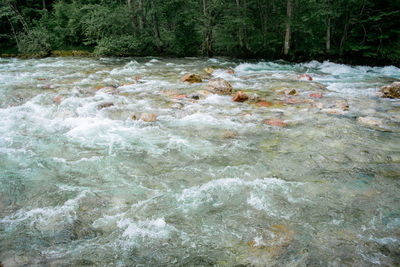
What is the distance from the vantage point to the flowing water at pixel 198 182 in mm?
2900

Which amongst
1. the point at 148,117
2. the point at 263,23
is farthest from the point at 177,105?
the point at 263,23

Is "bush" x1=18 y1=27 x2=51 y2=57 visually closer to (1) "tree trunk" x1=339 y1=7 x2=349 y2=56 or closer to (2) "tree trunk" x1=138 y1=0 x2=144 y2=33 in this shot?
(2) "tree trunk" x1=138 y1=0 x2=144 y2=33

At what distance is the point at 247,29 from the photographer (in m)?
17.8

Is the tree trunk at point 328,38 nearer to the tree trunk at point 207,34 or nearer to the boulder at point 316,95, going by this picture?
the tree trunk at point 207,34

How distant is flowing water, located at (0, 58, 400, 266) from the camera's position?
9.52ft

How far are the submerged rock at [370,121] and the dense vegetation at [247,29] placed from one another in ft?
30.2

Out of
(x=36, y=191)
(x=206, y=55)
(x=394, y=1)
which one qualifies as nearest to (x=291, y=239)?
(x=36, y=191)

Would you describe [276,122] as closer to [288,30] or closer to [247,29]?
[288,30]

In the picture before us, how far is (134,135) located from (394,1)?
1544 cm

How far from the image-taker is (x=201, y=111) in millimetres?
7473

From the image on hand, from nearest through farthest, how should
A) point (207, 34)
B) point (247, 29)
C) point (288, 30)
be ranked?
point (288, 30) < point (247, 29) < point (207, 34)

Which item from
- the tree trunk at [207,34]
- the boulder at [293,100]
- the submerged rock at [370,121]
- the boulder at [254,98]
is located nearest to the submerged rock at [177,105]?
the boulder at [254,98]

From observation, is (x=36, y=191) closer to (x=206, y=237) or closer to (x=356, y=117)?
(x=206, y=237)

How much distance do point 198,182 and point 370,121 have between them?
15.7 ft
